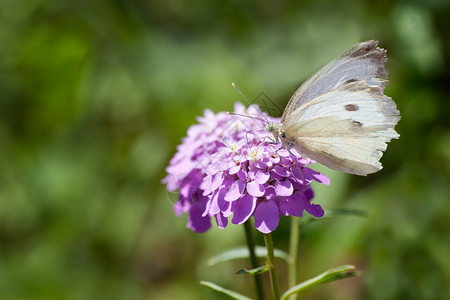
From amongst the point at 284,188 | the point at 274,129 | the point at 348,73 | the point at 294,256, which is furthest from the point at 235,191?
the point at 348,73

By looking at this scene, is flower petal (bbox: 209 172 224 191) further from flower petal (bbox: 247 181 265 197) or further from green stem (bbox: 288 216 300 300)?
green stem (bbox: 288 216 300 300)

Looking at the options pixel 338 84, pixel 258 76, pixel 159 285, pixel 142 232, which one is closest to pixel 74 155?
pixel 142 232

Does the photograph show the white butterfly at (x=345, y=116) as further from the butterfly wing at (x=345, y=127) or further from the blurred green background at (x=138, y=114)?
the blurred green background at (x=138, y=114)

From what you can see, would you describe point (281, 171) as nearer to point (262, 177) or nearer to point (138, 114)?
point (262, 177)

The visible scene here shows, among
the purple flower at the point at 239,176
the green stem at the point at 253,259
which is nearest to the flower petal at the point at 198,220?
the purple flower at the point at 239,176

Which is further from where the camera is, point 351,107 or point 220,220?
point 351,107

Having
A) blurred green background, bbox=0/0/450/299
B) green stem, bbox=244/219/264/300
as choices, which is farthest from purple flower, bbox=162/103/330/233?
blurred green background, bbox=0/0/450/299
